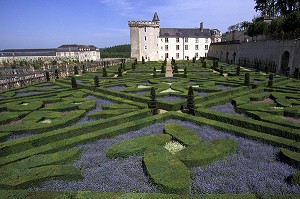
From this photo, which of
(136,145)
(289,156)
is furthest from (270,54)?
(136,145)

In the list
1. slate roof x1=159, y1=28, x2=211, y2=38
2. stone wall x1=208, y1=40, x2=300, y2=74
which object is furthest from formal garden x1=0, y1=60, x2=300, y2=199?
slate roof x1=159, y1=28, x2=211, y2=38

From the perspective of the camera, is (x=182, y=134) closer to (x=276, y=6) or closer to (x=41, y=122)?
(x=41, y=122)

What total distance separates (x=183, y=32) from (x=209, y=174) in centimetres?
7530

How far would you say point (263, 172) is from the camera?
731cm

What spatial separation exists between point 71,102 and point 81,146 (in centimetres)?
723

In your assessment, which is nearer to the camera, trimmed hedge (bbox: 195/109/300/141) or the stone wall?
trimmed hedge (bbox: 195/109/300/141)

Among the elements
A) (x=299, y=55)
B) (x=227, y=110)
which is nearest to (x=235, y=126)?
(x=227, y=110)

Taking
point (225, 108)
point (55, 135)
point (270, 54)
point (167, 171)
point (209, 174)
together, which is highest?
point (270, 54)

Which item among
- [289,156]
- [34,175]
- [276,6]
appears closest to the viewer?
[34,175]

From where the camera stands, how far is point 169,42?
75750mm

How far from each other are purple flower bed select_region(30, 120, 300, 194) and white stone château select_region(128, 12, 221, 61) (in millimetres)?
59640

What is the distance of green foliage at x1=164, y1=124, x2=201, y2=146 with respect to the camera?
930 centimetres

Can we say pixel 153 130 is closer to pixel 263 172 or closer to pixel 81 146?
pixel 81 146

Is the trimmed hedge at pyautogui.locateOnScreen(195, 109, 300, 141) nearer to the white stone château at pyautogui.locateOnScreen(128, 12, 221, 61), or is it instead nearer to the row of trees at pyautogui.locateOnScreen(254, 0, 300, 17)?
the row of trees at pyautogui.locateOnScreen(254, 0, 300, 17)
